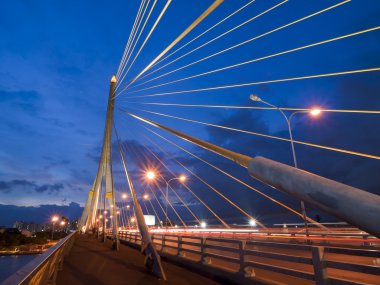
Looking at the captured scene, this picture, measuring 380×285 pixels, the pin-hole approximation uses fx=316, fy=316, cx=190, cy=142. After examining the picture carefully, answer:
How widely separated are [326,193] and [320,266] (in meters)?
3.94

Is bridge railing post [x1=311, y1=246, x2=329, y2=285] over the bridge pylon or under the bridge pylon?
under

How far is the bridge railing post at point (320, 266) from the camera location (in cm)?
600

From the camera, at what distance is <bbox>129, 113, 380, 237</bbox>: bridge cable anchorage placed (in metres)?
2.56

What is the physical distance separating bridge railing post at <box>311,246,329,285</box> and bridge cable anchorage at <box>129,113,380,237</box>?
11.2ft

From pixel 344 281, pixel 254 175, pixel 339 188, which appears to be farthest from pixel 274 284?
pixel 339 188

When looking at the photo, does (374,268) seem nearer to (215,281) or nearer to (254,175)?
(254,175)

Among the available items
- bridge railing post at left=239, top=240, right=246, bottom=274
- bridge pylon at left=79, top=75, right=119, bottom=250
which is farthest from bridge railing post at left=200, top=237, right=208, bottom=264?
bridge pylon at left=79, top=75, right=119, bottom=250

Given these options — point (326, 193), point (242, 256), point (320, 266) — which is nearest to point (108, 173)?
point (242, 256)

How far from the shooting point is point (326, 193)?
288 cm

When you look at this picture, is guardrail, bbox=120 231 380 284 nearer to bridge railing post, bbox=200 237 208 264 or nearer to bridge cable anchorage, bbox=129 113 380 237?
bridge railing post, bbox=200 237 208 264

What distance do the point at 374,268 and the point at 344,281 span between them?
0.71 metres

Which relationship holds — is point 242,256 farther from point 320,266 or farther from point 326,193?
point 326,193

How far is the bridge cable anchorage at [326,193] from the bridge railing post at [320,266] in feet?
11.2

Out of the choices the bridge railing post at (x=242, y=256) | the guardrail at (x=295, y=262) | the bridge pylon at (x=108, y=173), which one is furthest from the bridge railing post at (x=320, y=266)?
the bridge pylon at (x=108, y=173)
